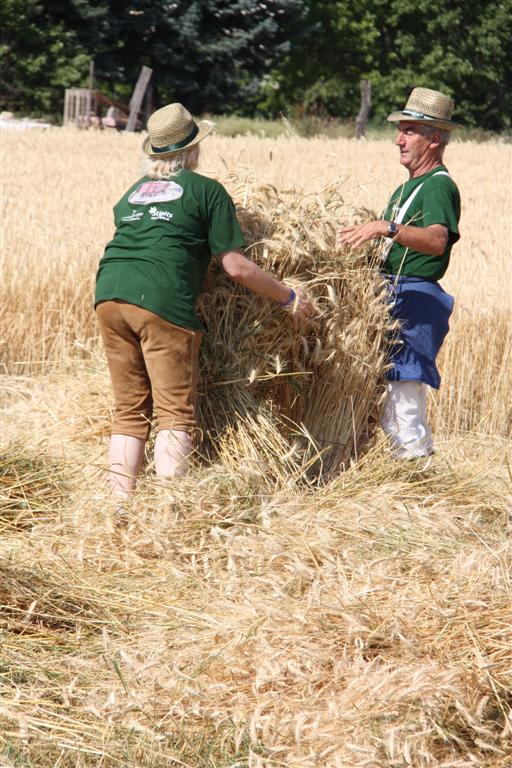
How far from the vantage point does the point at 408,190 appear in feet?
14.9

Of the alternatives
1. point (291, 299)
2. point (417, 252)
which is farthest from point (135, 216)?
point (417, 252)

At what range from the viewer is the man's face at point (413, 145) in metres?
4.51

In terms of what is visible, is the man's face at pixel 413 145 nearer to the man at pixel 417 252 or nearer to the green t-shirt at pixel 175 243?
the man at pixel 417 252

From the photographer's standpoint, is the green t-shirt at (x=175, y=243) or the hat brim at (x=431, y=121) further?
the hat brim at (x=431, y=121)

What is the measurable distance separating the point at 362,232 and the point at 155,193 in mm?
841

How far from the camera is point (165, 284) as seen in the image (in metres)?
4.04

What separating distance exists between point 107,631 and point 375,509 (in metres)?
1.16

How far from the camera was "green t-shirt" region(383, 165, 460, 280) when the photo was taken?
14.2ft

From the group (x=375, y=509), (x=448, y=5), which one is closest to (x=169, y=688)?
(x=375, y=509)

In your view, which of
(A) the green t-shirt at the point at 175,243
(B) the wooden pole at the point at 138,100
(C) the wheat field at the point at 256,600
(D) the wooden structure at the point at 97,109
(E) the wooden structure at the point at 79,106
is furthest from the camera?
(E) the wooden structure at the point at 79,106

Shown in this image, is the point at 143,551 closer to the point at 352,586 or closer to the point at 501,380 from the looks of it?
the point at 352,586

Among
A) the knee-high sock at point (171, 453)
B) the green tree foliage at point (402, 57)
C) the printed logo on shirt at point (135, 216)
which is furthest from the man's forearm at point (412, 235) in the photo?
the green tree foliage at point (402, 57)

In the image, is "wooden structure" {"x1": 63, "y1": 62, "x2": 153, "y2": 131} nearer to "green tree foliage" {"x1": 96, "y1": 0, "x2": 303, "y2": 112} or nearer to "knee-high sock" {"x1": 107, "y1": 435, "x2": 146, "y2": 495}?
"green tree foliage" {"x1": 96, "y1": 0, "x2": 303, "y2": 112}

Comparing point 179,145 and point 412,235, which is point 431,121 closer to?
point 412,235
